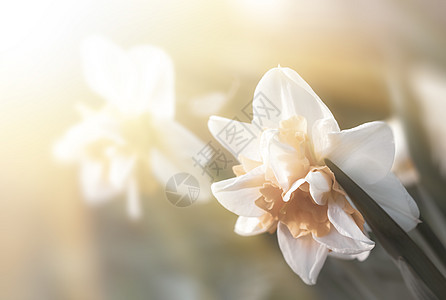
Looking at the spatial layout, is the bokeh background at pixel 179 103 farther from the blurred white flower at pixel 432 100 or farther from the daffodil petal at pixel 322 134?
the daffodil petal at pixel 322 134

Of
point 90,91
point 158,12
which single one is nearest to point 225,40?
point 158,12

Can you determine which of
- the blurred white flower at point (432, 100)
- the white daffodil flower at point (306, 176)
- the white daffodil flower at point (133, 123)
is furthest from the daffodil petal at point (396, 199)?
the blurred white flower at point (432, 100)

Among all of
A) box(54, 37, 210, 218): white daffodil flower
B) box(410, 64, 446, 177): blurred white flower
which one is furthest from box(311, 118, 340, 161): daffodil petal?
box(410, 64, 446, 177): blurred white flower

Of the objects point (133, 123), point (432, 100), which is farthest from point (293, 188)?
point (432, 100)

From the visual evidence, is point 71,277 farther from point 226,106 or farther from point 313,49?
point 313,49

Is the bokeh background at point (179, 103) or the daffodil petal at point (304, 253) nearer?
the daffodil petal at point (304, 253)
